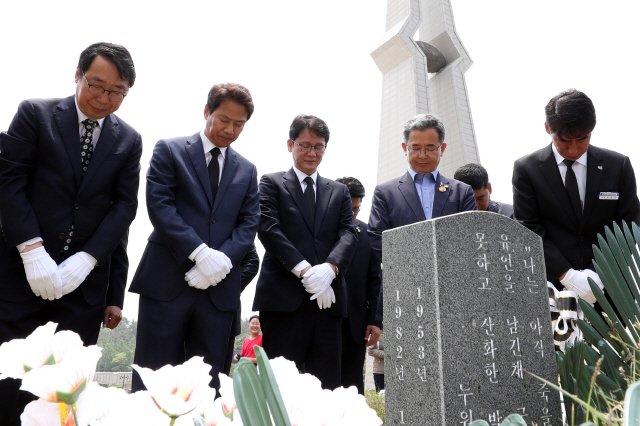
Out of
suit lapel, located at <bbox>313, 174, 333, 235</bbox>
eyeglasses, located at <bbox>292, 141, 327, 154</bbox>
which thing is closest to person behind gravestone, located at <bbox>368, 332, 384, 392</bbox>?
suit lapel, located at <bbox>313, 174, 333, 235</bbox>

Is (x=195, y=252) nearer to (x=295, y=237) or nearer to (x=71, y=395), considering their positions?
(x=295, y=237)

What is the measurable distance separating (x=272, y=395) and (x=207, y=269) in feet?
7.36

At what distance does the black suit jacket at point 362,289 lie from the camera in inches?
170

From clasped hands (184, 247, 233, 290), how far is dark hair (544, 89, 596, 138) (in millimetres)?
2219

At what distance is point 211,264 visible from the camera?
281 centimetres

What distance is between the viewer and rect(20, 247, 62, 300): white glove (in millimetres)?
2574

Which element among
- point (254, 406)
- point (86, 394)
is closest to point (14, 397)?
point (86, 394)

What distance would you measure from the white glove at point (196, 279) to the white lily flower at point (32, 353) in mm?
2101

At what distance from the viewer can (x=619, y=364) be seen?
1789 mm

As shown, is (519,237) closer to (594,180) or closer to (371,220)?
(594,180)

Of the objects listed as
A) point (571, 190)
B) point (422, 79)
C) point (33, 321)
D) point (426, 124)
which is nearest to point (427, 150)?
point (426, 124)

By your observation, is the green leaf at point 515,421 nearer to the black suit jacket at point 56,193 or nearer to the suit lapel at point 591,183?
the black suit jacket at point 56,193

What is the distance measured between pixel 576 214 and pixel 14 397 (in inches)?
134

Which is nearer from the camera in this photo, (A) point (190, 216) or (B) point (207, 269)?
(B) point (207, 269)
